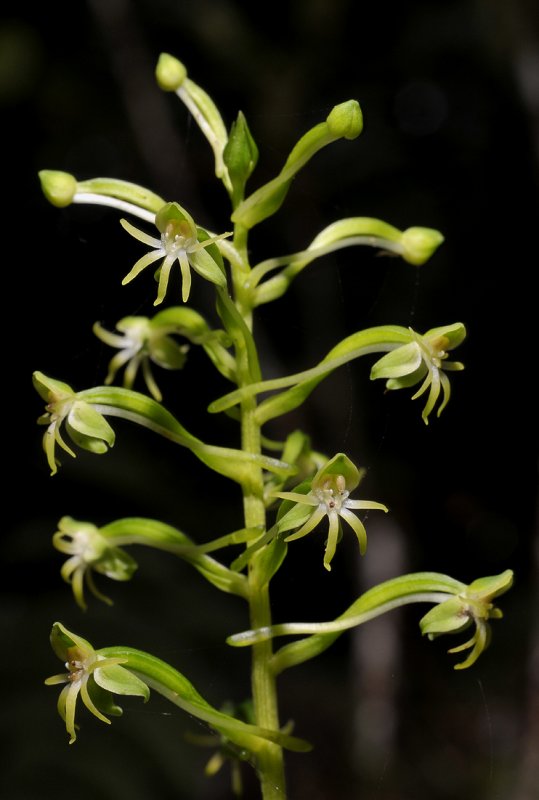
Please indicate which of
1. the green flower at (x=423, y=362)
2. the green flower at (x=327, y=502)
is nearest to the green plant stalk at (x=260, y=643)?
the green flower at (x=327, y=502)

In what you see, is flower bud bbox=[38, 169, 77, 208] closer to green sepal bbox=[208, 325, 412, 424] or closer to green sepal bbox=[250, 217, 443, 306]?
green sepal bbox=[250, 217, 443, 306]

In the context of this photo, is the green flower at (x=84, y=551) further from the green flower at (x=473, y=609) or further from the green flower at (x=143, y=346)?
the green flower at (x=473, y=609)

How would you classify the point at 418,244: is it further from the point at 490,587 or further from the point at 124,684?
the point at 124,684

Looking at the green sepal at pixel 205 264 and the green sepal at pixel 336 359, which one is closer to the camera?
the green sepal at pixel 205 264

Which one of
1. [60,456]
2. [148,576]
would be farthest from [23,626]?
[60,456]

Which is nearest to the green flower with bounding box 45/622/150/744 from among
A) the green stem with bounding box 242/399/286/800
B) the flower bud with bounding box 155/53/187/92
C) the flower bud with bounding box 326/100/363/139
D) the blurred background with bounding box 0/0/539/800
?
the green stem with bounding box 242/399/286/800

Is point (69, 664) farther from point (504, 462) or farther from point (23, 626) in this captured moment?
point (504, 462)

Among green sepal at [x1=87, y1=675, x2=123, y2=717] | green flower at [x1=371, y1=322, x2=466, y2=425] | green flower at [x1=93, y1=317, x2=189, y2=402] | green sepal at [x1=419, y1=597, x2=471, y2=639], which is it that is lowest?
green sepal at [x1=87, y1=675, x2=123, y2=717]
